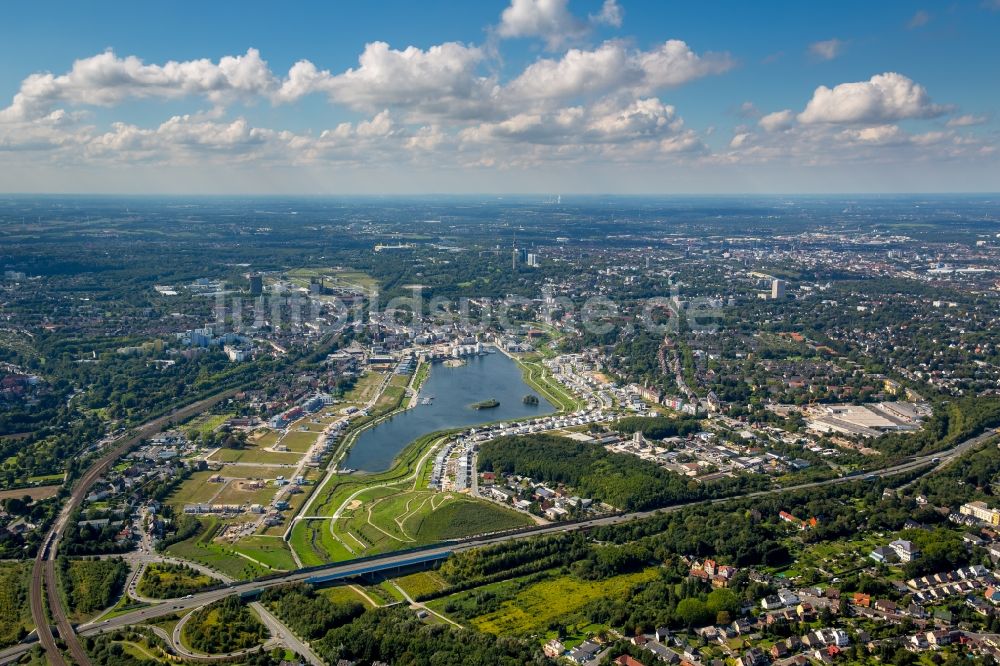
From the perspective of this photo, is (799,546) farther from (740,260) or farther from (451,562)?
(740,260)

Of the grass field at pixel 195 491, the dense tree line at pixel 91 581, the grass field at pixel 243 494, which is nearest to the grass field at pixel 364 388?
the grass field at pixel 195 491

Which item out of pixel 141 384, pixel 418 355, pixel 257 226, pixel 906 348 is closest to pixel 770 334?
pixel 906 348

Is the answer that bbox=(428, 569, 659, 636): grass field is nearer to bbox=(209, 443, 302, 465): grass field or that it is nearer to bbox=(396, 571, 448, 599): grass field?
bbox=(396, 571, 448, 599): grass field

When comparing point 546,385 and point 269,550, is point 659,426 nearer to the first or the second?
point 546,385

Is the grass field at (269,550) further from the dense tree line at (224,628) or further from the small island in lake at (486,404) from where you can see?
the small island in lake at (486,404)

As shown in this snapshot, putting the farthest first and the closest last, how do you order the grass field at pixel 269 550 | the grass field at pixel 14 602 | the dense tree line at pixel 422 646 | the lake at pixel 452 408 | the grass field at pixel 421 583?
1. the lake at pixel 452 408
2. the grass field at pixel 269 550
3. the grass field at pixel 421 583
4. the grass field at pixel 14 602
5. the dense tree line at pixel 422 646

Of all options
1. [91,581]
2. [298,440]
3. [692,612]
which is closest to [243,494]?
[298,440]
